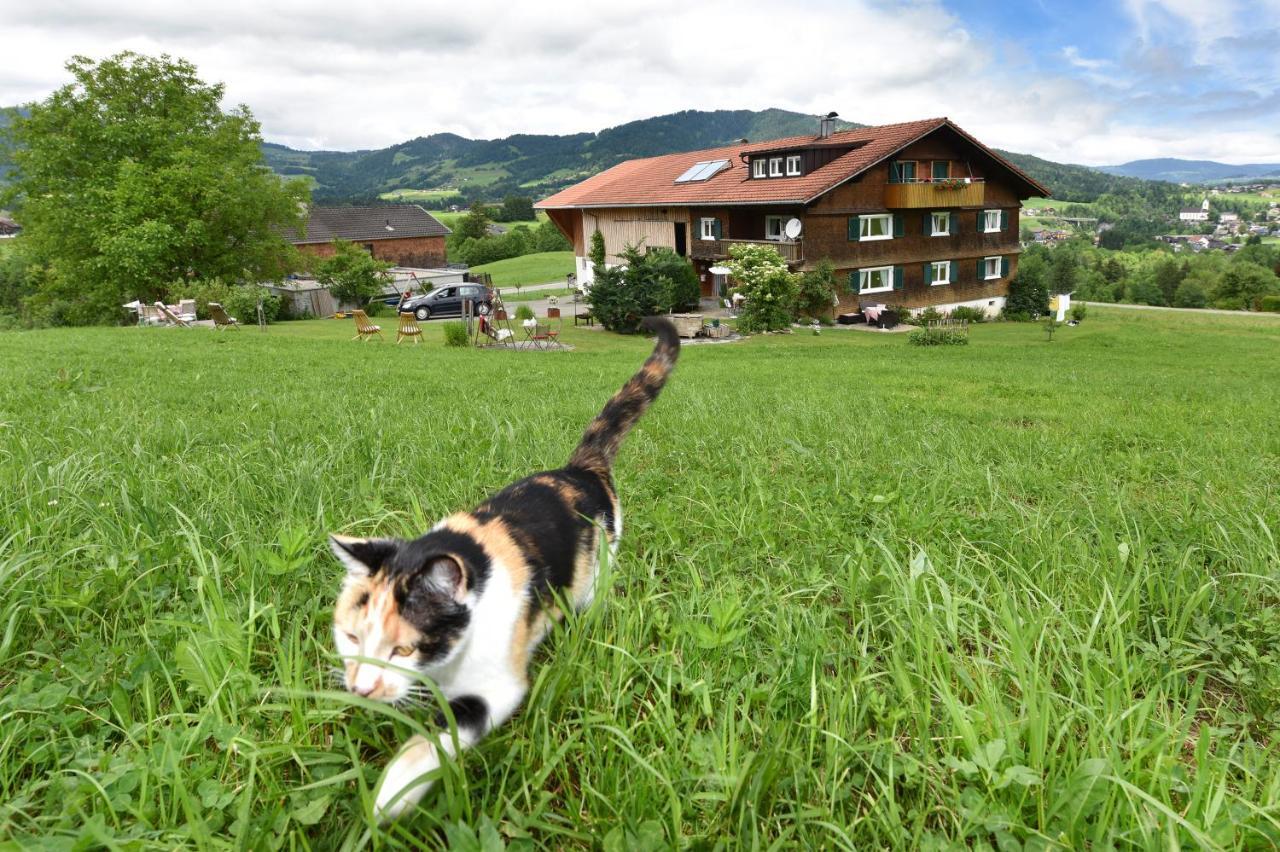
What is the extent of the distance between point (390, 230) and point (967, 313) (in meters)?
49.2

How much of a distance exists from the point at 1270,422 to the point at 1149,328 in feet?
90.7

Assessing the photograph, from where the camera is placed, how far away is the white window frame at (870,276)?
31339mm

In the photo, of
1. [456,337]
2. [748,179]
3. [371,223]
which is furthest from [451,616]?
[371,223]

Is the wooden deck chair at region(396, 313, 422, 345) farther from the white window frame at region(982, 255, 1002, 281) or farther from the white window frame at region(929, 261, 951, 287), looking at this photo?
the white window frame at region(982, 255, 1002, 281)

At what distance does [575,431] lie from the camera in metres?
5.32

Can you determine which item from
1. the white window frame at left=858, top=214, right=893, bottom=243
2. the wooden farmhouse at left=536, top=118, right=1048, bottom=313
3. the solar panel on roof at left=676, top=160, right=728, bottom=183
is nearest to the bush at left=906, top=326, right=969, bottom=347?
the wooden farmhouse at left=536, top=118, right=1048, bottom=313

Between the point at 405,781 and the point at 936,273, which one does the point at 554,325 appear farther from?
the point at 405,781

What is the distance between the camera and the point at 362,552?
1.72 meters

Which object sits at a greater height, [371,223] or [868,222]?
[371,223]

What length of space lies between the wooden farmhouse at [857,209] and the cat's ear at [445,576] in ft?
92.6

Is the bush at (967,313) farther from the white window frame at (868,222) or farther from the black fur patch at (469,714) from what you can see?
the black fur patch at (469,714)

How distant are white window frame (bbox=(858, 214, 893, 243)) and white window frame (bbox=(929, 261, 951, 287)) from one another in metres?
3.31

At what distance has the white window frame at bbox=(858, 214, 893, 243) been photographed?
30.9 metres

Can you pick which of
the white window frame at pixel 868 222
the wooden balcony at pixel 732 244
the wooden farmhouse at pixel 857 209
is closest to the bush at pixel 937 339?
the wooden farmhouse at pixel 857 209
